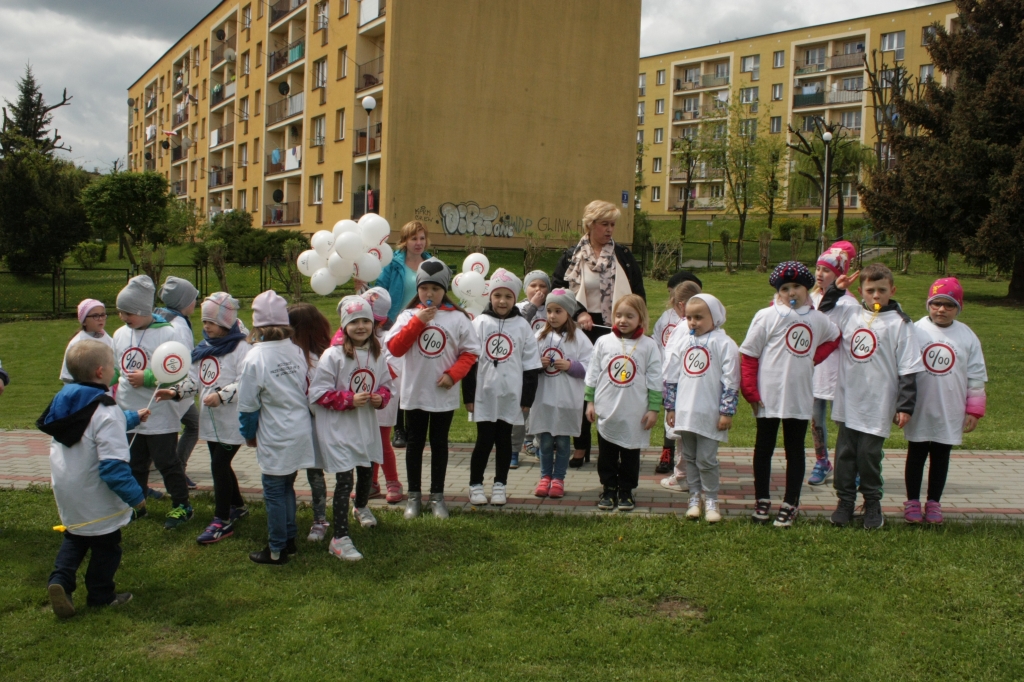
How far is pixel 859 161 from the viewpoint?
48.6m

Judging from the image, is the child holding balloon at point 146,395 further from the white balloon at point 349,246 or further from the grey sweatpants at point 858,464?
the grey sweatpants at point 858,464

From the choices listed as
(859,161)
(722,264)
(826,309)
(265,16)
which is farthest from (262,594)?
(859,161)

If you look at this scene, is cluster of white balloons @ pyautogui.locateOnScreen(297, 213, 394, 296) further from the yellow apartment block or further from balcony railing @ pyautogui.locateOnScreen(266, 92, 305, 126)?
balcony railing @ pyautogui.locateOnScreen(266, 92, 305, 126)

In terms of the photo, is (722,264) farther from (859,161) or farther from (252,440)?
(252,440)

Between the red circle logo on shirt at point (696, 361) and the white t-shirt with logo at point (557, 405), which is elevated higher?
the red circle logo on shirt at point (696, 361)

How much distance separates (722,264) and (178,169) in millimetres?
46563

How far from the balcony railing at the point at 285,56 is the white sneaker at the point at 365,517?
1514 inches

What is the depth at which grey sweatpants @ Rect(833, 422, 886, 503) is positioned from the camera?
538 centimetres

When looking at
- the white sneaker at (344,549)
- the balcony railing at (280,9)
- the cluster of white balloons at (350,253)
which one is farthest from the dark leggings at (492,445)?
the balcony railing at (280,9)

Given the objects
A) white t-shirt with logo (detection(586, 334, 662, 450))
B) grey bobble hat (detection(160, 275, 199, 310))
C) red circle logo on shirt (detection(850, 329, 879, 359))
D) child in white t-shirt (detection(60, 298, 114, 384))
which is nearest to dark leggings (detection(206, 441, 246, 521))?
grey bobble hat (detection(160, 275, 199, 310))

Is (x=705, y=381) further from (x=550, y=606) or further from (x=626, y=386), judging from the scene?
(x=550, y=606)

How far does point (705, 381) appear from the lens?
18.4ft

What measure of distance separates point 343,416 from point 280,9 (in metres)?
43.2

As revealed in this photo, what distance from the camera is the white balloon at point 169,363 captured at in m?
5.22
